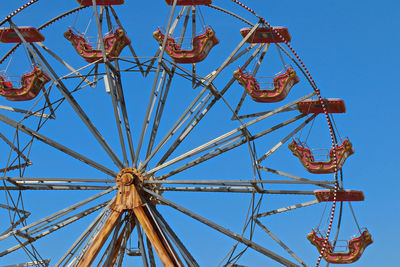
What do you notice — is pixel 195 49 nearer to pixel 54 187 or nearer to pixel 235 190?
pixel 235 190

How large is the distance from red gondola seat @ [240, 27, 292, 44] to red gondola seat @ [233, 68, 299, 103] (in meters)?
1.26

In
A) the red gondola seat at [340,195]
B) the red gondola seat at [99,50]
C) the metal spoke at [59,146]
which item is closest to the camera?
the metal spoke at [59,146]

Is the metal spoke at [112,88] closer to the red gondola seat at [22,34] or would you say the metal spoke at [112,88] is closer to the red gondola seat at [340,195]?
the red gondola seat at [22,34]

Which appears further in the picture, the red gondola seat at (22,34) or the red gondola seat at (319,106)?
the red gondola seat at (22,34)

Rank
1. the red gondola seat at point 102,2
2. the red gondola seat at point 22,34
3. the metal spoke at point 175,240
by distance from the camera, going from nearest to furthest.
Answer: the metal spoke at point 175,240 < the red gondola seat at point 22,34 < the red gondola seat at point 102,2

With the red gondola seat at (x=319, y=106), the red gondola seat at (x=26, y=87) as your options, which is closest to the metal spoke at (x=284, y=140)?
the red gondola seat at (x=319, y=106)

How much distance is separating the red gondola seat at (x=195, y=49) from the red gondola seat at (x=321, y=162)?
152 inches

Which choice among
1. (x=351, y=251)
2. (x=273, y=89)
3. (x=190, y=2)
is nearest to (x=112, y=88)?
(x=190, y=2)

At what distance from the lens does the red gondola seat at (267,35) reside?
1167 inches

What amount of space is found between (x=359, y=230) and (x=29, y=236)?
33.0 feet

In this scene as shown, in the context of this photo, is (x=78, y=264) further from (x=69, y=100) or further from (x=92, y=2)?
(x=92, y=2)

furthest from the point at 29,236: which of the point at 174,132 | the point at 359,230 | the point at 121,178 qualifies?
the point at 359,230

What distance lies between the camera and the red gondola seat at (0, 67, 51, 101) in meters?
30.1

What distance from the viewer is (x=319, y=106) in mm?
30109
